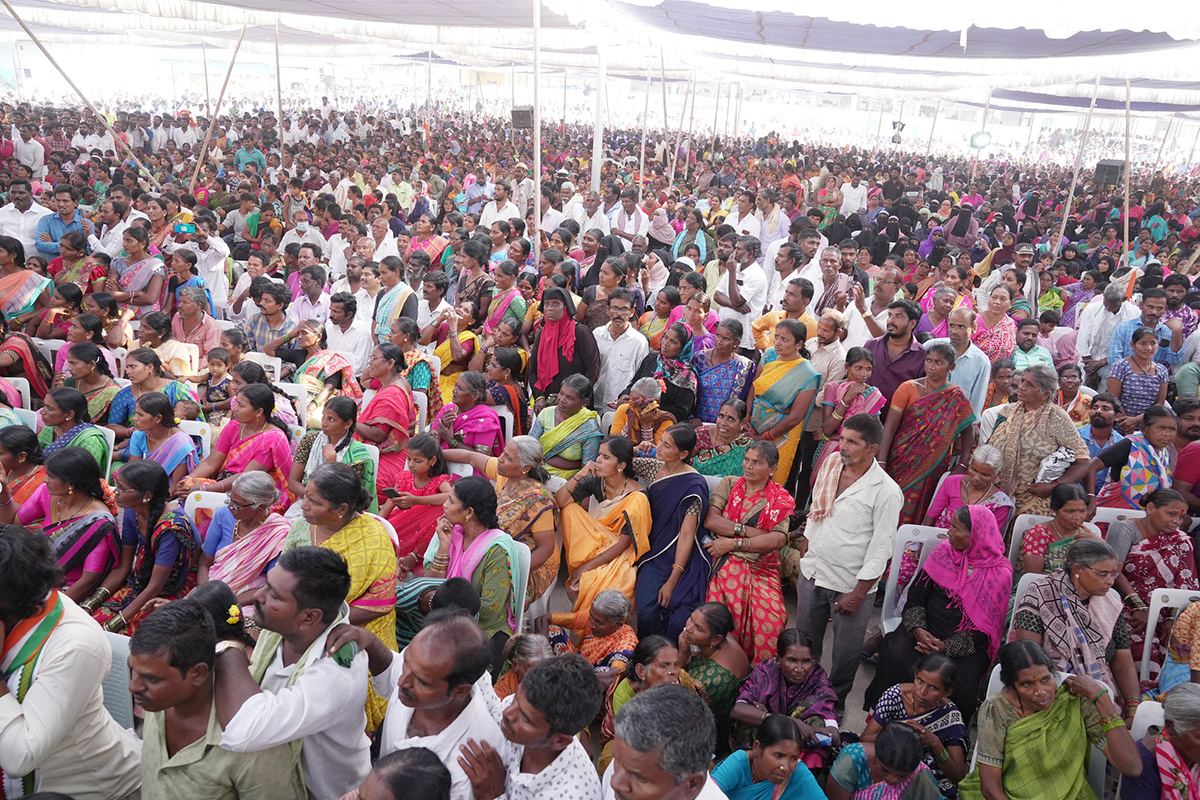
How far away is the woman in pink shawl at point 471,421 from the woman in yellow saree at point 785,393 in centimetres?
149

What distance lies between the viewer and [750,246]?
6.83 metres

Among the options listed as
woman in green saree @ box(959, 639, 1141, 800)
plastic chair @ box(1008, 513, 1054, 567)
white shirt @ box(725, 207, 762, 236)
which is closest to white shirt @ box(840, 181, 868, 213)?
white shirt @ box(725, 207, 762, 236)

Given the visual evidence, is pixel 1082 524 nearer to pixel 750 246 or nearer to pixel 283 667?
pixel 283 667

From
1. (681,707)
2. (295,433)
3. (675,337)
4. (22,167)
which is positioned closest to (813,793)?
(681,707)

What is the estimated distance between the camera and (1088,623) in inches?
123

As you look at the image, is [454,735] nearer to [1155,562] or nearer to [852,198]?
[1155,562]

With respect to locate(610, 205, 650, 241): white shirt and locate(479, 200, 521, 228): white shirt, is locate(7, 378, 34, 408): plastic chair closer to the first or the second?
locate(479, 200, 521, 228): white shirt

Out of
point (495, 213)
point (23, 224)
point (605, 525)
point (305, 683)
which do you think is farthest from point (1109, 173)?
point (305, 683)

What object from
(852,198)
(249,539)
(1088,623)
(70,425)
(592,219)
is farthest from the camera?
(852,198)

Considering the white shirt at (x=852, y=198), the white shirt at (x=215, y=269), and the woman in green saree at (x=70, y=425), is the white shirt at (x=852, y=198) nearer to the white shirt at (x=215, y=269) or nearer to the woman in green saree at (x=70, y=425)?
the white shirt at (x=215, y=269)

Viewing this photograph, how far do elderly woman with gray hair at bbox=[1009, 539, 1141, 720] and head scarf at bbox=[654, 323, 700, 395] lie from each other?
2.22 metres

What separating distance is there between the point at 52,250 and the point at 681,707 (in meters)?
7.78

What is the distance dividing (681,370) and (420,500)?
1.85m

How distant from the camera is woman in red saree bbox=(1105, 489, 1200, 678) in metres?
3.45
